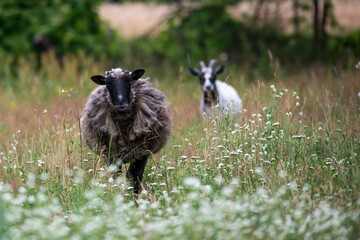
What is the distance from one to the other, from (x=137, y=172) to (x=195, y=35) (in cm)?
946

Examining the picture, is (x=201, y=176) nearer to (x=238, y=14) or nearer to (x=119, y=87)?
(x=119, y=87)

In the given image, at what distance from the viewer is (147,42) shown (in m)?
15.6

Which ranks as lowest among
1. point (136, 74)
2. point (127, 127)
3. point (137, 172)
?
point (137, 172)

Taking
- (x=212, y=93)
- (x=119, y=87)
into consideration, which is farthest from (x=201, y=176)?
(x=212, y=93)

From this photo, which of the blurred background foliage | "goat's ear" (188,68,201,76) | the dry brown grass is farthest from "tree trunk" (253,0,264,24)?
"goat's ear" (188,68,201,76)

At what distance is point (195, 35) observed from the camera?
47.4ft

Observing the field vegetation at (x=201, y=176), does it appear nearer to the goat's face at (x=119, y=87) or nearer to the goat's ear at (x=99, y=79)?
the goat's ear at (x=99, y=79)

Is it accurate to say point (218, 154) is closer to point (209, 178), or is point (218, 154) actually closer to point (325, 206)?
point (209, 178)

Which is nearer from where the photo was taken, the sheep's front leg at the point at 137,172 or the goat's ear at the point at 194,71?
the sheep's front leg at the point at 137,172

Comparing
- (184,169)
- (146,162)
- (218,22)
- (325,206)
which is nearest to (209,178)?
(184,169)

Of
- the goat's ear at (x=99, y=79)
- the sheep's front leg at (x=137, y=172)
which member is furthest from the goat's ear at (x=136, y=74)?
Result: the sheep's front leg at (x=137, y=172)

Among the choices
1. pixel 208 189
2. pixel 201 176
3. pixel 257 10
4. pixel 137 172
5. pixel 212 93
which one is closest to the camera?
pixel 208 189

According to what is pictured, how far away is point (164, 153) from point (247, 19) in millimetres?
9025

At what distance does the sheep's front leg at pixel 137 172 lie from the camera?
552 cm
